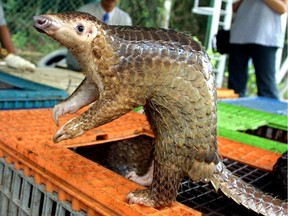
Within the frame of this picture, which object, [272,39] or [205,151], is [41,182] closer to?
[205,151]

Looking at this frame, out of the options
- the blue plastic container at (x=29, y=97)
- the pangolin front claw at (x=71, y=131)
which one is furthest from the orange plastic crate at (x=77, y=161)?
the blue plastic container at (x=29, y=97)

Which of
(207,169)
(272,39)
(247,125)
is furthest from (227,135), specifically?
(272,39)

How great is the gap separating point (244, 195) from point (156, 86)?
14.2 inches

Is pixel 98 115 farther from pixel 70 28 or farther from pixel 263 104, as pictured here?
pixel 263 104

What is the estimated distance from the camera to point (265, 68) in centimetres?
302

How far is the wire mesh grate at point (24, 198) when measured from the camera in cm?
100

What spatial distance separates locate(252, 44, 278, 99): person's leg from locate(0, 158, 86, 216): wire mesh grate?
2.32 meters

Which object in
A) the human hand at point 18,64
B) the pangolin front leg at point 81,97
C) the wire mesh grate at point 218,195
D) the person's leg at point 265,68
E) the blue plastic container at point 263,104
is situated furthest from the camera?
the person's leg at point 265,68

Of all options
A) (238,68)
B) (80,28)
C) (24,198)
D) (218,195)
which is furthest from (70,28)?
(238,68)

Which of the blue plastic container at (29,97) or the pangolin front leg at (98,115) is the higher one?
the pangolin front leg at (98,115)

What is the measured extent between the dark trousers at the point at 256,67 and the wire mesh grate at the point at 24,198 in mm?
2329

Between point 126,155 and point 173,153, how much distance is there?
2.26 feet

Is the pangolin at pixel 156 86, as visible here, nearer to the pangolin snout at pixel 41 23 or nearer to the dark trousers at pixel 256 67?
the pangolin snout at pixel 41 23

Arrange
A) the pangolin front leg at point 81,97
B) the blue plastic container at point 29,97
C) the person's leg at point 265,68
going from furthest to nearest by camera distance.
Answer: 1. the person's leg at point 265,68
2. the blue plastic container at point 29,97
3. the pangolin front leg at point 81,97
